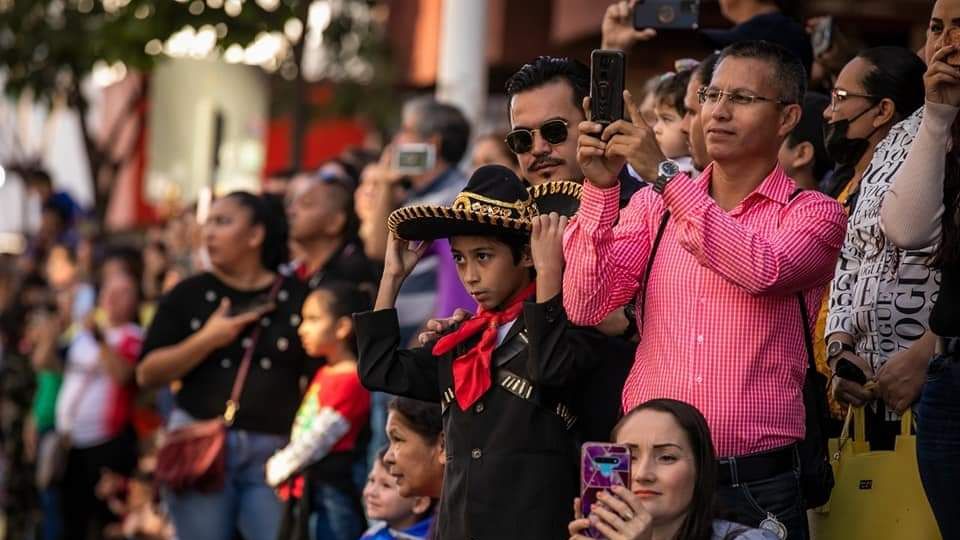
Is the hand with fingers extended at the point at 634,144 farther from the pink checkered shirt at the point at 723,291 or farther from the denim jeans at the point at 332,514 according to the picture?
the denim jeans at the point at 332,514

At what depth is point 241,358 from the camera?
9531mm

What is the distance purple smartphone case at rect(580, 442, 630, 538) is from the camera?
5184mm

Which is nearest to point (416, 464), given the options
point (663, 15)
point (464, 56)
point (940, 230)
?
point (663, 15)

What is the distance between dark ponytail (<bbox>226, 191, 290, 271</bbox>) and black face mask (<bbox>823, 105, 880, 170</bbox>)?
3666 mm

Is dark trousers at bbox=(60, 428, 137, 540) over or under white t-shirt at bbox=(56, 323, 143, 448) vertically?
under

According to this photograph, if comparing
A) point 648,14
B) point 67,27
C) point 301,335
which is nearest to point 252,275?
point 301,335

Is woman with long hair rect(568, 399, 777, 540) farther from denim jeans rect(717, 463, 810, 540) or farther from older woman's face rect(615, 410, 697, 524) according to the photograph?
denim jeans rect(717, 463, 810, 540)

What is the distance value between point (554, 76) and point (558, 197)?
0.51m

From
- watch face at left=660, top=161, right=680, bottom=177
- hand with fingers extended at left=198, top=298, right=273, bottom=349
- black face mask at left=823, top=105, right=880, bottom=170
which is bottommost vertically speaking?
hand with fingers extended at left=198, top=298, right=273, bottom=349

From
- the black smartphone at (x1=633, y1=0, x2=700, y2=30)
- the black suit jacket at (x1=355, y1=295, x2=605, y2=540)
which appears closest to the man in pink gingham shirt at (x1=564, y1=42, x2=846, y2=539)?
the black suit jacket at (x1=355, y1=295, x2=605, y2=540)

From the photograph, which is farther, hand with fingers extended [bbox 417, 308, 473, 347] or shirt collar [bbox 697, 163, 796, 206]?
hand with fingers extended [bbox 417, 308, 473, 347]

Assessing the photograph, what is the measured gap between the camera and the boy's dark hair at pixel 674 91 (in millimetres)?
7414

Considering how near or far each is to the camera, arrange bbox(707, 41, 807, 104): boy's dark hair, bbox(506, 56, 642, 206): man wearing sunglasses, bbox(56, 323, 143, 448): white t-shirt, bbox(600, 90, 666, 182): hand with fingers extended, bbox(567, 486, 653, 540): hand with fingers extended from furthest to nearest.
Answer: bbox(56, 323, 143, 448): white t-shirt → bbox(506, 56, 642, 206): man wearing sunglasses → bbox(707, 41, 807, 104): boy's dark hair → bbox(600, 90, 666, 182): hand with fingers extended → bbox(567, 486, 653, 540): hand with fingers extended

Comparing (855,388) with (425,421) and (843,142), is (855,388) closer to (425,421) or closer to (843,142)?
(843,142)
